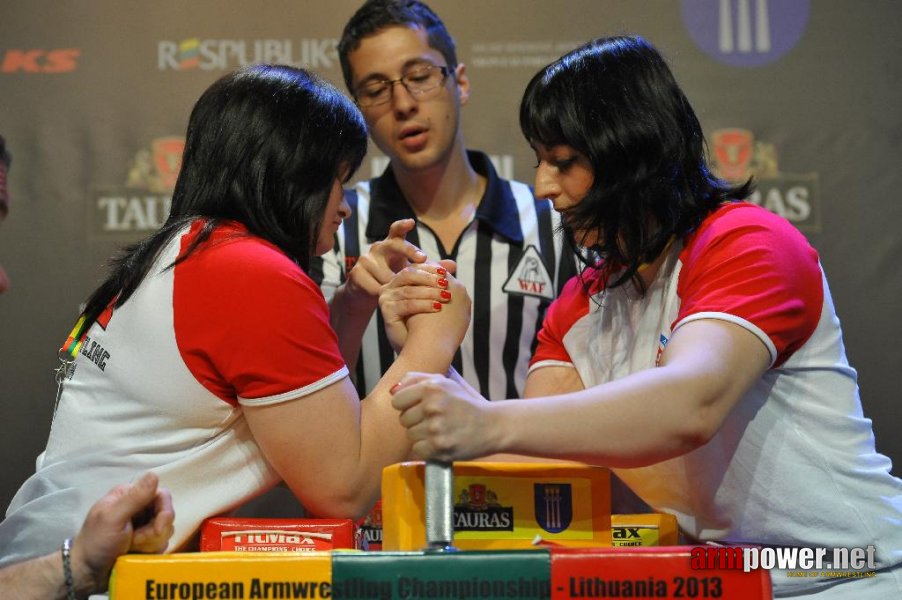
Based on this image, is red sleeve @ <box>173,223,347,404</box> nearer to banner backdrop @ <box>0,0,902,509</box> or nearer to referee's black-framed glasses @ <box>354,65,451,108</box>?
referee's black-framed glasses @ <box>354,65,451,108</box>

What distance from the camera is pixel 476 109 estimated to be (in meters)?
3.06

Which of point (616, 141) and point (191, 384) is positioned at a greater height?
point (616, 141)

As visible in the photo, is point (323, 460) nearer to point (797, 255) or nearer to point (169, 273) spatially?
point (169, 273)

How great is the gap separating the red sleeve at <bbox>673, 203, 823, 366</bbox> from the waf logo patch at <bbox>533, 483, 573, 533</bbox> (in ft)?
0.89

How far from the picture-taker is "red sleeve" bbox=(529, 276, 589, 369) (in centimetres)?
179

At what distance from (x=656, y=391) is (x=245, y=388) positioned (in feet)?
1.78

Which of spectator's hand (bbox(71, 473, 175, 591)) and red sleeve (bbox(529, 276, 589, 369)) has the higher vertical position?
red sleeve (bbox(529, 276, 589, 369))

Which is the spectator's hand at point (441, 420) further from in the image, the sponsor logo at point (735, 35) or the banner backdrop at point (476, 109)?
the sponsor logo at point (735, 35)

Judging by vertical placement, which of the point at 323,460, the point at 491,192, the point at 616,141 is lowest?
the point at 323,460

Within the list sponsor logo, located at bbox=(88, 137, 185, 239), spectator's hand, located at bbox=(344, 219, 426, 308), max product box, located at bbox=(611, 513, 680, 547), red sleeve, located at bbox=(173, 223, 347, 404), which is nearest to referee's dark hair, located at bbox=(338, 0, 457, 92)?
sponsor logo, located at bbox=(88, 137, 185, 239)

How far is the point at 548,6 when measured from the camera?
306 cm

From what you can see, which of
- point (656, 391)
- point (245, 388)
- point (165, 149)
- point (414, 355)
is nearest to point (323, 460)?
point (245, 388)

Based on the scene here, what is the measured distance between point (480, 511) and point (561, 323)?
24.8 inches

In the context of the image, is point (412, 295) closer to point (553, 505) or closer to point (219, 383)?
point (219, 383)
